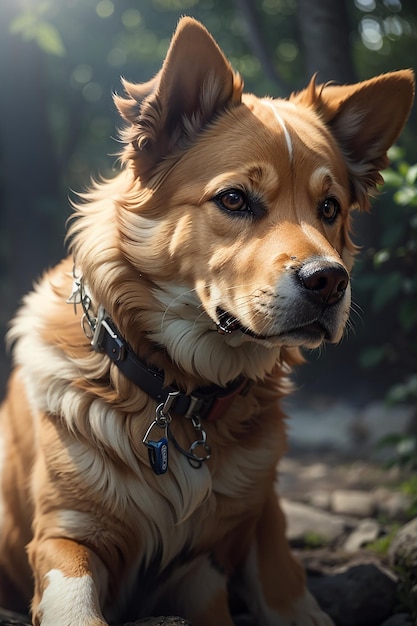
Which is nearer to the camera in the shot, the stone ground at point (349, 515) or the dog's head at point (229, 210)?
the dog's head at point (229, 210)

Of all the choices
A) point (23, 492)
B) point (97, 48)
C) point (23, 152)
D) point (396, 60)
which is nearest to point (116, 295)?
point (23, 492)

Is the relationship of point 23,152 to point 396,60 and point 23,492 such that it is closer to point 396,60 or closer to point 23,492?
point 396,60

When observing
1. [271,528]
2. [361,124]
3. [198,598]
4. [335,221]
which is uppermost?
[361,124]

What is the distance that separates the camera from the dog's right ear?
2406 millimetres

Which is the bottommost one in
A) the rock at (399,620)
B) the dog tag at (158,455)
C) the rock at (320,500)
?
the rock at (320,500)

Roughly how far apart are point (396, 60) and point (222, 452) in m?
4.53

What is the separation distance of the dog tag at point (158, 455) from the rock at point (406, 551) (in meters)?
1.25

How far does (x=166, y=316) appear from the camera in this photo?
259 centimetres

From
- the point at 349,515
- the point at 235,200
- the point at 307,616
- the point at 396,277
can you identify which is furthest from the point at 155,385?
the point at 349,515

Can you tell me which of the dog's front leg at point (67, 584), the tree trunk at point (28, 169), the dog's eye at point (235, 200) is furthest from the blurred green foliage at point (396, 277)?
the tree trunk at point (28, 169)

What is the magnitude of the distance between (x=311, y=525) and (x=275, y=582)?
1042 millimetres

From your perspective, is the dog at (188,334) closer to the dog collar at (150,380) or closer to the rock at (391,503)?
the dog collar at (150,380)

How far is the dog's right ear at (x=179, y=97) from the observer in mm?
2406

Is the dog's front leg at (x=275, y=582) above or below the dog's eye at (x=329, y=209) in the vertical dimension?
below
